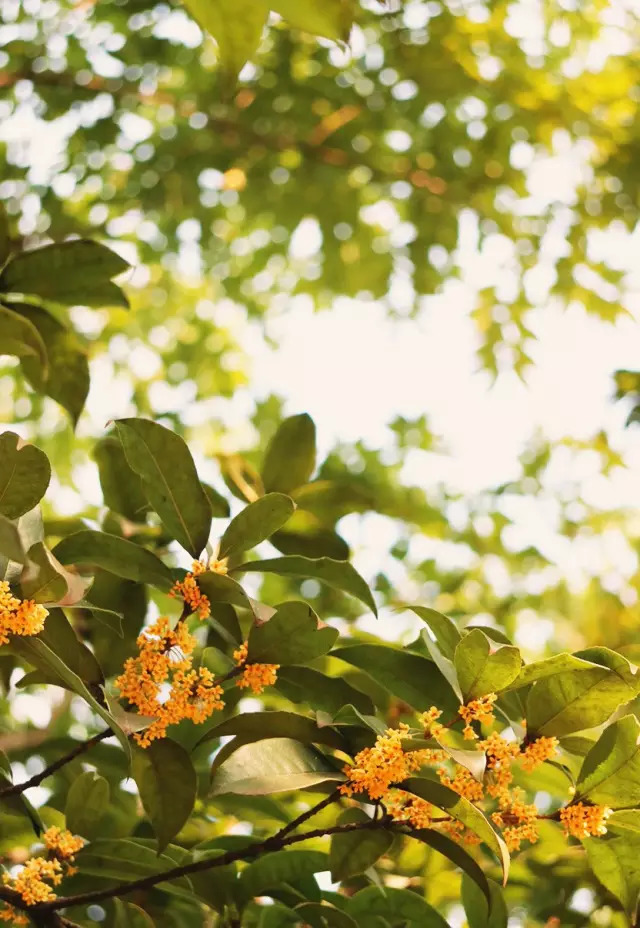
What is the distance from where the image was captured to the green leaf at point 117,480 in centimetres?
101

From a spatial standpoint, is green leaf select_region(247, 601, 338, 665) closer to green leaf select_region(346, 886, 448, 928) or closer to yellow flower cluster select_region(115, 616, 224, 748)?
yellow flower cluster select_region(115, 616, 224, 748)

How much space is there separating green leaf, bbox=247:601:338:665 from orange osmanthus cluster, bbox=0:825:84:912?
24 centimetres

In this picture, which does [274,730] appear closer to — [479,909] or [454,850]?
[454,850]

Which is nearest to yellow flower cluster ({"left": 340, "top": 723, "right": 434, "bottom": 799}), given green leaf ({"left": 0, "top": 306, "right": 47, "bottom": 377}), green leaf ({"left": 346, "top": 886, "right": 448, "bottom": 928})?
green leaf ({"left": 346, "top": 886, "right": 448, "bottom": 928})

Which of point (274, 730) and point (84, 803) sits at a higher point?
point (274, 730)

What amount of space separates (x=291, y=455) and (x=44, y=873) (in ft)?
1.67

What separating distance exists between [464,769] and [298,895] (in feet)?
0.94

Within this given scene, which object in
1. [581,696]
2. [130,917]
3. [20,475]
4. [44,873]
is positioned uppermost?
[20,475]

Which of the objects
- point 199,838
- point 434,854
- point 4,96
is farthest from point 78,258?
point 4,96

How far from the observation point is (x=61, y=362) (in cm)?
104

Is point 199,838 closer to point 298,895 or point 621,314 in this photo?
point 298,895

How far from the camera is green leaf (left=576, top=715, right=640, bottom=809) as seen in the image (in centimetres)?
72

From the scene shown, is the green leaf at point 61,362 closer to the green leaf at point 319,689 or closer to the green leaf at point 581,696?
the green leaf at point 319,689

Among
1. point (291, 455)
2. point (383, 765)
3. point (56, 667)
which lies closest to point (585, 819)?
point (383, 765)
